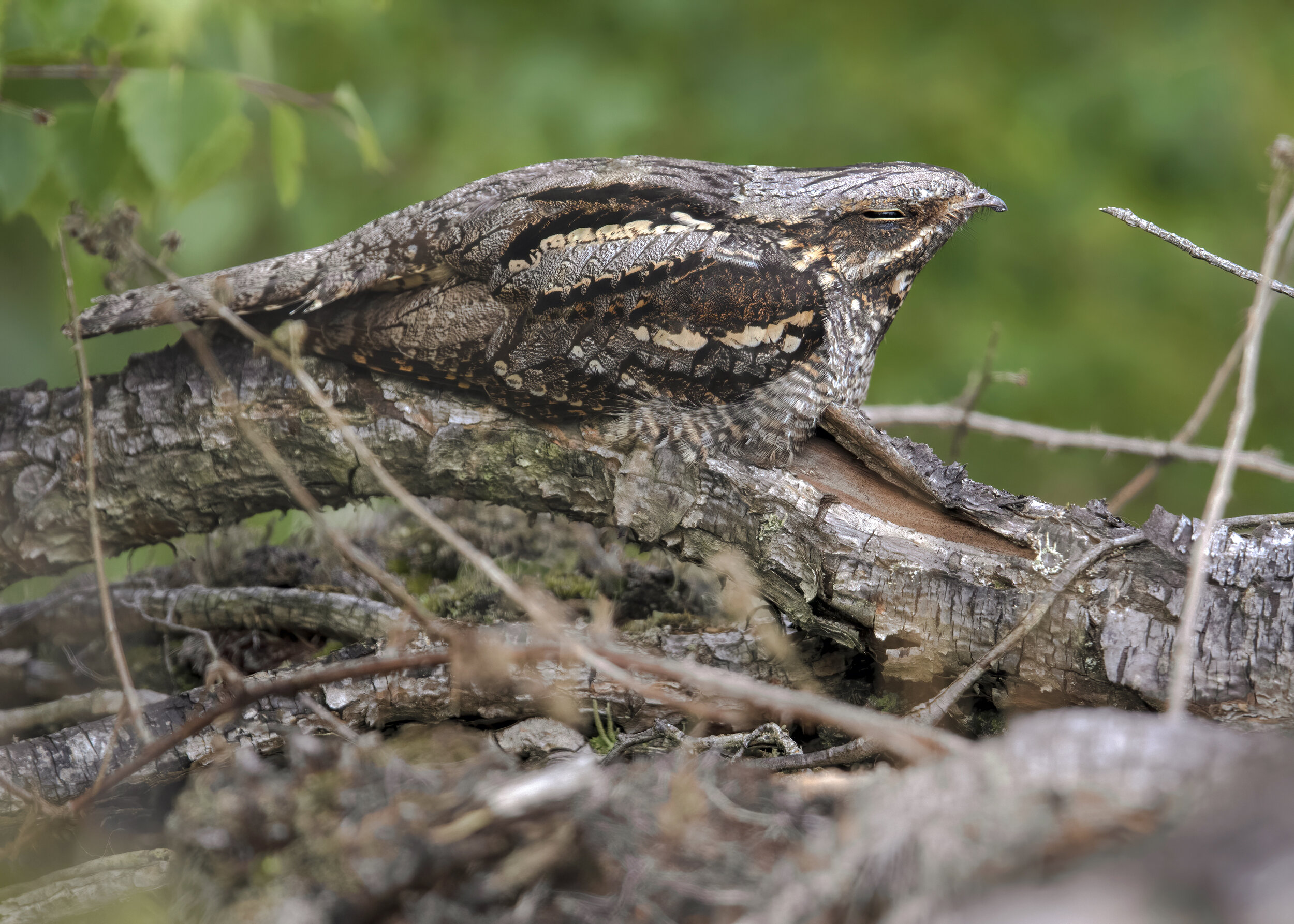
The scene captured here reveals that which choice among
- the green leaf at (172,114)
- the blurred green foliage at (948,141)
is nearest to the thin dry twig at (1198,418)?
the blurred green foliage at (948,141)

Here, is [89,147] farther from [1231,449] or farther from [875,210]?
[1231,449]

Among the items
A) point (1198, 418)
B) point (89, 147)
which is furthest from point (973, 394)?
point (89, 147)

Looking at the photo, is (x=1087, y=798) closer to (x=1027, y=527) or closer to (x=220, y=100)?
(x=1027, y=527)

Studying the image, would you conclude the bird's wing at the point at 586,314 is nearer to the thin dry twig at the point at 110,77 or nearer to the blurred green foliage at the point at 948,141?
the thin dry twig at the point at 110,77

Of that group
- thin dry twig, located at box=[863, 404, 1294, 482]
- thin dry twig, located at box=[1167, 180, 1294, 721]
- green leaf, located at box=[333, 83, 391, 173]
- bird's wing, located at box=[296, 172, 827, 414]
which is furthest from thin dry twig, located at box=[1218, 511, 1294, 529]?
green leaf, located at box=[333, 83, 391, 173]

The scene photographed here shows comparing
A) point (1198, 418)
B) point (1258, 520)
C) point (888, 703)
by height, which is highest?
point (1198, 418)

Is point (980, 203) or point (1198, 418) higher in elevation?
point (980, 203)
